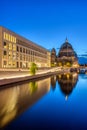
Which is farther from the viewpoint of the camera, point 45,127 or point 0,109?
point 0,109

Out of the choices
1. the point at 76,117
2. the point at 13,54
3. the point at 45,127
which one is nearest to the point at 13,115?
the point at 45,127

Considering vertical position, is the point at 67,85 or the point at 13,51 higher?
the point at 13,51

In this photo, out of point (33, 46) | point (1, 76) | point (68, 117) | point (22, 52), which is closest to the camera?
point (68, 117)

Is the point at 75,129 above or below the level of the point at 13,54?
below

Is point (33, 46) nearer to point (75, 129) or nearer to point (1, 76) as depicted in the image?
point (1, 76)

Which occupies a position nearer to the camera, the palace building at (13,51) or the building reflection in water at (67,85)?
the building reflection in water at (67,85)

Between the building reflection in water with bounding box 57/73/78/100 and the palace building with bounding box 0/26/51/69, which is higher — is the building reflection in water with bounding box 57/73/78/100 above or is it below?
below

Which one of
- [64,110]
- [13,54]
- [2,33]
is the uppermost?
[2,33]

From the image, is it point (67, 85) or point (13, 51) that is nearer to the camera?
point (67, 85)

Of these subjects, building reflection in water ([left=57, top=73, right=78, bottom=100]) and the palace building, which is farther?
the palace building

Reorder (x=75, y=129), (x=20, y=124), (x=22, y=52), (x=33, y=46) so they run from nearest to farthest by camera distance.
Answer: (x=75, y=129) < (x=20, y=124) < (x=22, y=52) < (x=33, y=46)

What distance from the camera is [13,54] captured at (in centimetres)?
7812

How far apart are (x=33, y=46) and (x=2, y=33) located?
40.2 metres

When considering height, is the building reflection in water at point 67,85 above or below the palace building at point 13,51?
below
